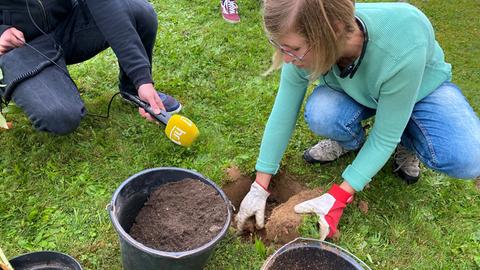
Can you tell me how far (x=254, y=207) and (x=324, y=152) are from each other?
593mm

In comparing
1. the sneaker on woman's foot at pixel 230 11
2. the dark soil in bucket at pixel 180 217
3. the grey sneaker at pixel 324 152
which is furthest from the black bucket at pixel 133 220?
the sneaker on woman's foot at pixel 230 11

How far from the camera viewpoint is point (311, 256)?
182 cm

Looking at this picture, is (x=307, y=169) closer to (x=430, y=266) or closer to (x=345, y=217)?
(x=345, y=217)

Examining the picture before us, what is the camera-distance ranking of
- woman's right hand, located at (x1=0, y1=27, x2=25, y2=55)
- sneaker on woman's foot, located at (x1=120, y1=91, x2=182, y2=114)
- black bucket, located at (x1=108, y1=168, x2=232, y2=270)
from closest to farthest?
black bucket, located at (x1=108, y1=168, x2=232, y2=270), woman's right hand, located at (x1=0, y1=27, x2=25, y2=55), sneaker on woman's foot, located at (x1=120, y1=91, x2=182, y2=114)

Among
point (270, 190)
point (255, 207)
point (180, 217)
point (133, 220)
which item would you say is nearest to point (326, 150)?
point (270, 190)

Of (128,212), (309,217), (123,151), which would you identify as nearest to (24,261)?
(128,212)

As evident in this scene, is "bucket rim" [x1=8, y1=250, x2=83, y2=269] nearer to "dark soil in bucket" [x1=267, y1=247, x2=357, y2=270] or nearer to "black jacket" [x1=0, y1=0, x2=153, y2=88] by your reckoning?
"dark soil in bucket" [x1=267, y1=247, x2=357, y2=270]

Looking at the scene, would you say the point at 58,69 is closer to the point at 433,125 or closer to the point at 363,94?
Answer: the point at 363,94

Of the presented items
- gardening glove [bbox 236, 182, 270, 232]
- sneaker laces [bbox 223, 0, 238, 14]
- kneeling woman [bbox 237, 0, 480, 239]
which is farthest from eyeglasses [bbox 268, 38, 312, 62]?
sneaker laces [bbox 223, 0, 238, 14]

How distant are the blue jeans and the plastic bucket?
632 millimetres

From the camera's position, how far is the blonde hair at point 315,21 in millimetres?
1494

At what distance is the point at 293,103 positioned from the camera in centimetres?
209

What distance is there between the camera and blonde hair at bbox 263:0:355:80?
149cm

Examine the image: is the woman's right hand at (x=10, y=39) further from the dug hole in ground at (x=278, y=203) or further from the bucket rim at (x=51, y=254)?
the dug hole in ground at (x=278, y=203)
